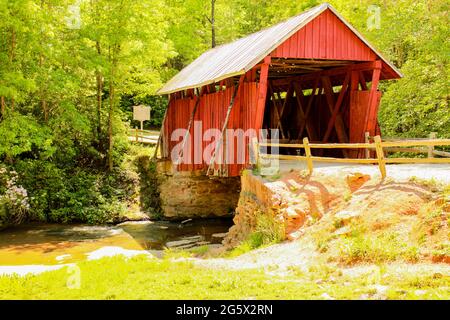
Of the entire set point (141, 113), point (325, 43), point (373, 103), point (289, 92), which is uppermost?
point (325, 43)

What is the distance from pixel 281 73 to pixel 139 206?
7.50 meters

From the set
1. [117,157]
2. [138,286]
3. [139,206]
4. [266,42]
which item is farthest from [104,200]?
[138,286]

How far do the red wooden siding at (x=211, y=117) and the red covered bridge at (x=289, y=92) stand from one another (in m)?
0.03

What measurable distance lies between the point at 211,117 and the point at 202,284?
969 cm

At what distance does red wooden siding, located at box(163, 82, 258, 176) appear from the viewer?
14.2 metres

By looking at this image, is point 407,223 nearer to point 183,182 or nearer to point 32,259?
point 32,259

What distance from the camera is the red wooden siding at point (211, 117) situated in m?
14.2

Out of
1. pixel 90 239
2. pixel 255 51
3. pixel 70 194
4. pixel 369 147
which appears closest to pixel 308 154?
pixel 369 147

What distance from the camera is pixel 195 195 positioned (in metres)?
19.4

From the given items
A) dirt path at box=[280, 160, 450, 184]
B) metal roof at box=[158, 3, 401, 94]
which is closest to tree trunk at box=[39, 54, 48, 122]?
metal roof at box=[158, 3, 401, 94]

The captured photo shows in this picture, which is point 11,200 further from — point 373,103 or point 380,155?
point 380,155

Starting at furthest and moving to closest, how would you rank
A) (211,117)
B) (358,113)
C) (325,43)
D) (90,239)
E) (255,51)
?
(211,117) < (90,239) < (358,113) < (325,43) < (255,51)

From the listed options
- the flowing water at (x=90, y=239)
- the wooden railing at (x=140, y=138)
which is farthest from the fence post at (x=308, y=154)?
the wooden railing at (x=140, y=138)

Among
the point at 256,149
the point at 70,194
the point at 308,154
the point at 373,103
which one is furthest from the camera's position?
the point at 70,194
